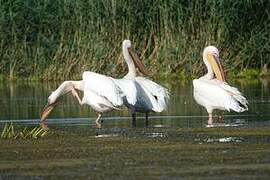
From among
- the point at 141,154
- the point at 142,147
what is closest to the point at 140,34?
the point at 142,147

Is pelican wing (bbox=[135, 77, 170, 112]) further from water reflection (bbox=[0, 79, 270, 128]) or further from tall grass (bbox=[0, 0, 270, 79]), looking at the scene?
tall grass (bbox=[0, 0, 270, 79])

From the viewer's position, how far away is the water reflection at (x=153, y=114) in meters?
12.7

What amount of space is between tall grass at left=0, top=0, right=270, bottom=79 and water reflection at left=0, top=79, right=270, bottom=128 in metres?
2.45

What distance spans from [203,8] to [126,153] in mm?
14278

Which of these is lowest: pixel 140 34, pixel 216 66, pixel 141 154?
pixel 141 154

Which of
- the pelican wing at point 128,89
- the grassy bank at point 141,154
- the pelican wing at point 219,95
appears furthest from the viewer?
the pelican wing at point 219,95

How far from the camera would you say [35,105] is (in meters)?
16.2

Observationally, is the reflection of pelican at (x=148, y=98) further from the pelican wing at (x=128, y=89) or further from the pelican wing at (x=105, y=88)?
the pelican wing at (x=105, y=88)

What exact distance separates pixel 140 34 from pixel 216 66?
8.39 m

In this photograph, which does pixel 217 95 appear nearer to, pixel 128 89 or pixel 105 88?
pixel 128 89

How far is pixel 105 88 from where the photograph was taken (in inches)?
497

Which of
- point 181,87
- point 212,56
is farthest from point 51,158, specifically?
point 181,87

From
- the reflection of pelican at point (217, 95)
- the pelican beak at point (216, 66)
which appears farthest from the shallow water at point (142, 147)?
the pelican beak at point (216, 66)

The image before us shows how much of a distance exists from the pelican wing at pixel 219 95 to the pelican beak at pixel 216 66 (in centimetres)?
66
